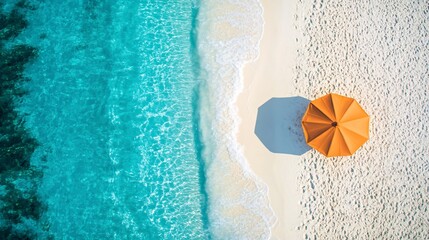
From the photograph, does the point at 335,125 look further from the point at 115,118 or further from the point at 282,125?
the point at 115,118

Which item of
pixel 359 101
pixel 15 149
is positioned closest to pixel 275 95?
pixel 359 101

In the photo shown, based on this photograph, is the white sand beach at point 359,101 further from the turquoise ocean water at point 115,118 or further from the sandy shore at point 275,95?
the turquoise ocean water at point 115,118

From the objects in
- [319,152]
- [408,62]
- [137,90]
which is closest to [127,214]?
[137,90]

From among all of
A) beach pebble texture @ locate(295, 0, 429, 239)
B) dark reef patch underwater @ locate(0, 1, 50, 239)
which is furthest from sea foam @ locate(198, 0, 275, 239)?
dark reef patch underwater @ locate(0, 1, 50, 239)

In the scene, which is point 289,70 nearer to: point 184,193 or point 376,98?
point 376,98

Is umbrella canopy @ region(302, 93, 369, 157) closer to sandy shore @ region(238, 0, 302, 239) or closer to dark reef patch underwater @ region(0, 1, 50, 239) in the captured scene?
sandy shore @ region(238, 0, 302, 239)

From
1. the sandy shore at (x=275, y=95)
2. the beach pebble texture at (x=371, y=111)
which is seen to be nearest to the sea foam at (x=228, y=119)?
the sandy shore at (x=275, y=95)
